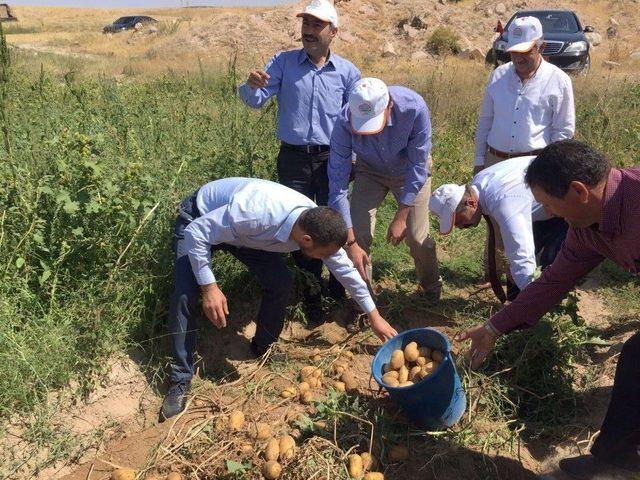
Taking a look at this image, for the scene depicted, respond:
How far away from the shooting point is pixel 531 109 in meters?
3.82

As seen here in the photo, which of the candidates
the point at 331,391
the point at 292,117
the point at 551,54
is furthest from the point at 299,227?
the point at 551,54

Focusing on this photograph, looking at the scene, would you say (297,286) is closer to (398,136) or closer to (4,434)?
(398,136)

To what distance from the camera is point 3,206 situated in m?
3.27

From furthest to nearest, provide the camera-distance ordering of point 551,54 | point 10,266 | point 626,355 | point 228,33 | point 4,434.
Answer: point 228,33
point 551,54
point 10,266
point 4,434
point 626,355

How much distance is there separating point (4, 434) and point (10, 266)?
0.94 meters

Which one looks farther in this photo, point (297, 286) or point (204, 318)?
point (297, 286)

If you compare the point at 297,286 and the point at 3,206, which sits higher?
the point at 3,206

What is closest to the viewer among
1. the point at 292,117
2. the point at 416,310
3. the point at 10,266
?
the point at 10,266

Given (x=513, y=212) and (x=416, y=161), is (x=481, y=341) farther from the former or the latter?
(x=416, y=161)

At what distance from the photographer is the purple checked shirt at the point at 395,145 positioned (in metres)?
3.34

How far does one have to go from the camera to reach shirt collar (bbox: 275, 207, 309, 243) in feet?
9.23

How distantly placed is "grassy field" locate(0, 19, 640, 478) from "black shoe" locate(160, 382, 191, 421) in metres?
0.23

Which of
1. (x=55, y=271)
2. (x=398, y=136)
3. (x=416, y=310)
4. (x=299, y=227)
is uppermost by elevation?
(x=398, y=136)

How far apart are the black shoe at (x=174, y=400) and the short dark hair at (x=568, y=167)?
2148 mm
